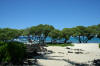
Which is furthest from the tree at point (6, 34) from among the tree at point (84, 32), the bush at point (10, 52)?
the bush at point (10, 52)

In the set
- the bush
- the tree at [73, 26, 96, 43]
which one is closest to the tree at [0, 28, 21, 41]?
the tree at [73, 26, 96, 43]

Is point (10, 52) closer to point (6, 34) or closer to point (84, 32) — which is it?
point (6, 34)

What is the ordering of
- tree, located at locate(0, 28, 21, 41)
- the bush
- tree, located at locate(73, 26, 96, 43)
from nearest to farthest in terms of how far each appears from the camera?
1. the bush
2. tree, located at locate(0, 28, 21, 41)
3. tree, located at locate(73, 26, 96, 43)

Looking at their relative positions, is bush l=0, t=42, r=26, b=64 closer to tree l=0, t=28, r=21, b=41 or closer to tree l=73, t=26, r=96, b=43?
tree l=0, t=28, r=21, b=41

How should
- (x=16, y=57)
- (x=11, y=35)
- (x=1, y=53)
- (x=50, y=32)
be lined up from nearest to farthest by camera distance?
(x=1, y=53) < (x=16, y=57) < (x=50, y=32) < (x=11, y=35)

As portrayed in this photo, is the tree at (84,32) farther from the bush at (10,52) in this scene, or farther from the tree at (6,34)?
the bush at (10,52)

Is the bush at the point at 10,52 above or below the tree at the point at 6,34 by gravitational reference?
below

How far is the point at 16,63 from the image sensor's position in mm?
9438

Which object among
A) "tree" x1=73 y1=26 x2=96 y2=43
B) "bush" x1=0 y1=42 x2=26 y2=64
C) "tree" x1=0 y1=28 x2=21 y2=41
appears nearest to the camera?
"bush" x1=0 y1=42 x2=26 y2=64

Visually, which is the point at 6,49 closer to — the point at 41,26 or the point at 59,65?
the point at 59,65

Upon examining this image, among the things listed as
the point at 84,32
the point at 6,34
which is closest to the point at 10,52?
the point at 6,34

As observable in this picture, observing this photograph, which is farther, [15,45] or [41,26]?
[41,26]

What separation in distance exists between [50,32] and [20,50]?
1361 inches

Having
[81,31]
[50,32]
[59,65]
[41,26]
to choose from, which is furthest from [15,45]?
[81,31]
